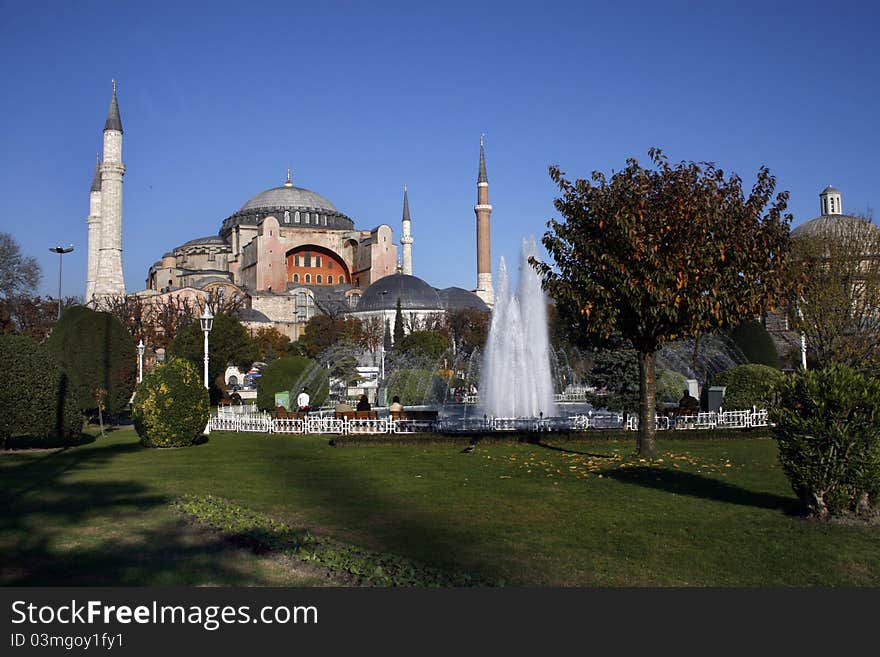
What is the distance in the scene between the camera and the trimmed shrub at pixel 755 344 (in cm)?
2692

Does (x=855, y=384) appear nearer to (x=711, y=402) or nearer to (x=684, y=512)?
(x=684, y=512)

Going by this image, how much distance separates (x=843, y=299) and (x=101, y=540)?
2415 centimetres

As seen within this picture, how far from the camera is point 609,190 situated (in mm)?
12695

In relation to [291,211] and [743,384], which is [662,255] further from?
[291,211]

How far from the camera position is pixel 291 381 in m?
27.1

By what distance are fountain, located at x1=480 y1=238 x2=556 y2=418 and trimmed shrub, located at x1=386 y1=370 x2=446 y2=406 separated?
5.64m

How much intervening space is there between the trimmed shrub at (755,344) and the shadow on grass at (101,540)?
21440mm

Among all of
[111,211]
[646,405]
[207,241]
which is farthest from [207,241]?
[646,405]

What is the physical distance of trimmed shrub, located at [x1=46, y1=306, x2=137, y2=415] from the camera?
2397cm

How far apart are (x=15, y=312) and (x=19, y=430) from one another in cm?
2999

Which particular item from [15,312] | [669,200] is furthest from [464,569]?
[15,312]

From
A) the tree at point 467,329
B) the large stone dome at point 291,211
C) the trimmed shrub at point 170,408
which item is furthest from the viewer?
the large stone dome at point 291,211

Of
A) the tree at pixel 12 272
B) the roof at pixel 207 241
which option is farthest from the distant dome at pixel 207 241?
the tree at pixel 12 272

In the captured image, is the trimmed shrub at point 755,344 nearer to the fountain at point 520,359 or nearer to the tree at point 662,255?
the fountain at point 520,359
